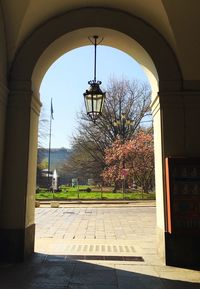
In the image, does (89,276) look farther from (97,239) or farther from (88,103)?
(97,239)

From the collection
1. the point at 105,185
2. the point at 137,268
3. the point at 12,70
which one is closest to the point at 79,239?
the point at 137,268

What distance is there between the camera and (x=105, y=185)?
141 ft

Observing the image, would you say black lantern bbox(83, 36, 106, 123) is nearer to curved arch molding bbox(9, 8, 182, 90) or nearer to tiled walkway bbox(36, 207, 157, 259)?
curved arch molding bbox(9, 8, 182, 90)

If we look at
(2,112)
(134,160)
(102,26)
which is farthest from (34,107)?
(134,160)

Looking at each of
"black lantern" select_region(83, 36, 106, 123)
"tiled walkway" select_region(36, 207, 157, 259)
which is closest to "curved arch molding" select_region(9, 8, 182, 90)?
"black lantern" select_region(83, 36, 106, 123)

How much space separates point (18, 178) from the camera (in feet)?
23.7

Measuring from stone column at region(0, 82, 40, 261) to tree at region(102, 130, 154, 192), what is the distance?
1099 inches

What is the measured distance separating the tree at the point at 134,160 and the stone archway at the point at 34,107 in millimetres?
27352

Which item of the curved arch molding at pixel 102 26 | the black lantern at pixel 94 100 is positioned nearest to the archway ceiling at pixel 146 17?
the curved arch molding at pixel 102 26

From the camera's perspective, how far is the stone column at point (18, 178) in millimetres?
7000

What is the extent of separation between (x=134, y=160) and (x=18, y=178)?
28.9m

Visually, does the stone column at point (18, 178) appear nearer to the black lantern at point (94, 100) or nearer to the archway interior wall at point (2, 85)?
the archway interior wall at point (2, 85)

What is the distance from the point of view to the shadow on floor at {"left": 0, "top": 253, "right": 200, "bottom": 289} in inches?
213

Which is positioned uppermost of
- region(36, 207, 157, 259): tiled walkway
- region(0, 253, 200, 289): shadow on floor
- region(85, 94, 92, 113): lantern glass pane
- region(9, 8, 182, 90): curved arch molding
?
region(9, 8, 182, 90): curved arch molding
